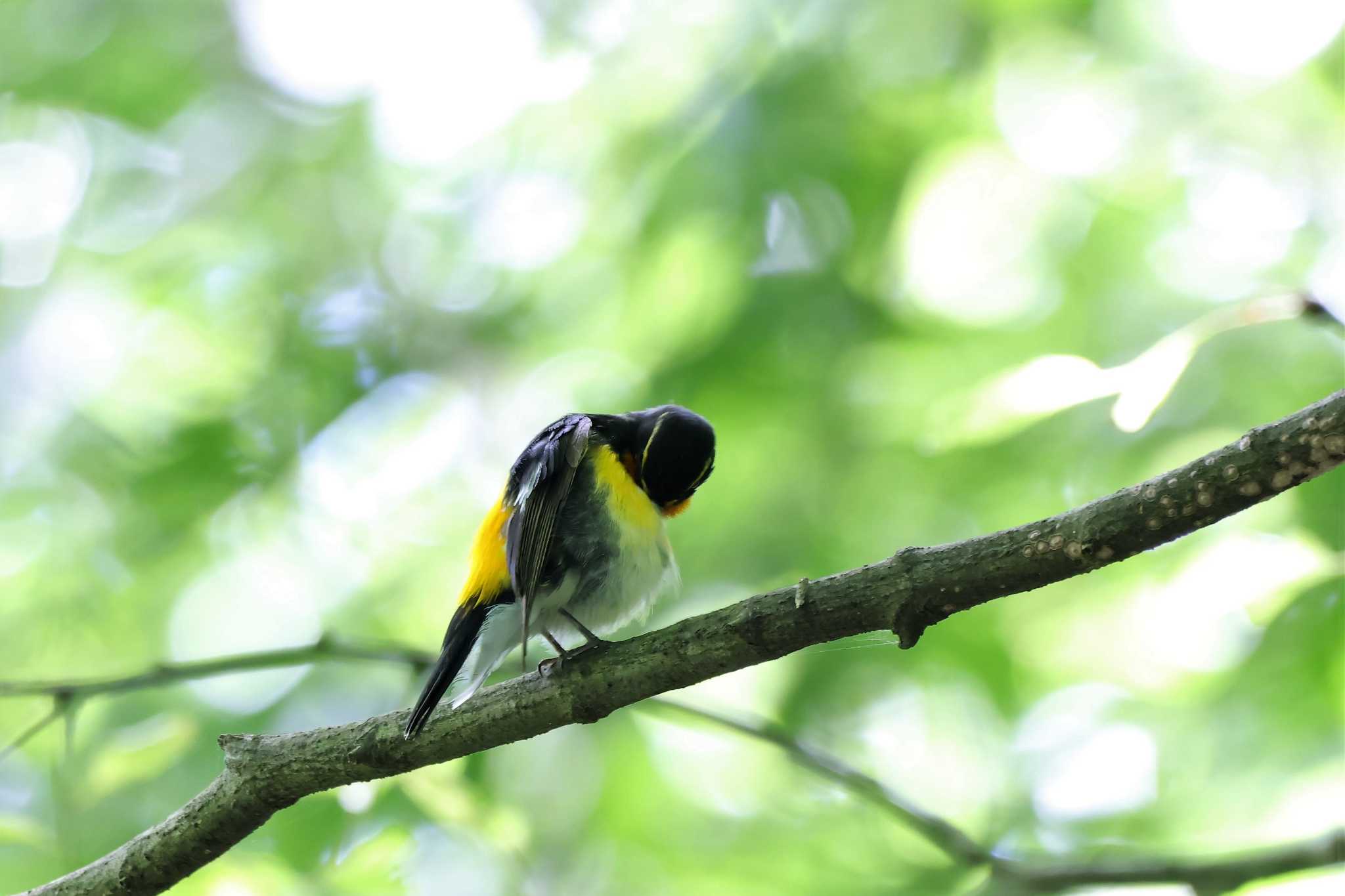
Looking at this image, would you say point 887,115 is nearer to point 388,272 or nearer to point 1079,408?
point 1079,408

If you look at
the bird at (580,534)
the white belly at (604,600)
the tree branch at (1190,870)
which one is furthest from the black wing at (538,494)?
the tree branch at (1190,870)

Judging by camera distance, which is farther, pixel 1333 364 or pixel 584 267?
pixel 584 267

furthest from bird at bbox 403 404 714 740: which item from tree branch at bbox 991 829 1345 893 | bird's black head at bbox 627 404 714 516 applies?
tree branch at bbox 991 829 1345 893

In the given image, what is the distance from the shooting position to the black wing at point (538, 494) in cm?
322

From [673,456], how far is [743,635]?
1.33 metres

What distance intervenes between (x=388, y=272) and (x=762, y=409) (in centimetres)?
369

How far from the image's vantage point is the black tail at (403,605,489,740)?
2.65 metres

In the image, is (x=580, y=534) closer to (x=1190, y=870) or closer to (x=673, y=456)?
(x=673, y=456)

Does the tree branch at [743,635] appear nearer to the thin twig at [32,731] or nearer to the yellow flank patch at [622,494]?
the thin twig at [32,731]

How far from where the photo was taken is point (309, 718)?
5.16 m

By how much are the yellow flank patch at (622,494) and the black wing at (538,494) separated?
0.08 meters

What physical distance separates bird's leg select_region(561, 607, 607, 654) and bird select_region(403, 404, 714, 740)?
0.01m

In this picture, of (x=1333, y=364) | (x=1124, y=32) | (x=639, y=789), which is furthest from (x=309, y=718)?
(x=1124, y=32)

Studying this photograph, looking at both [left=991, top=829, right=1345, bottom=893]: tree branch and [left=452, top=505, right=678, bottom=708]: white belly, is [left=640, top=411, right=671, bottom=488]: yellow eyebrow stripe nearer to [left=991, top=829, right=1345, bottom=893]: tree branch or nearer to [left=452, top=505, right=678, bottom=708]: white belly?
[left=452, top=505, right=678, bottom=708]: white belly
